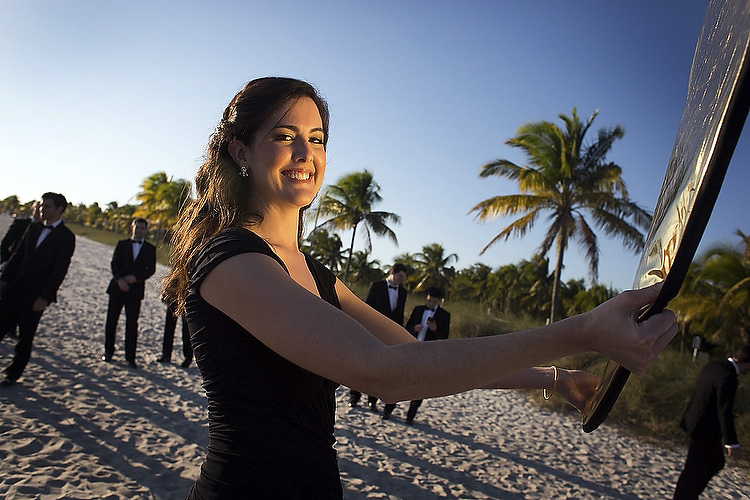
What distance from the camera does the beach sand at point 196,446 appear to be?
4246mm

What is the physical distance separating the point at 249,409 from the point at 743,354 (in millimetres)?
5276

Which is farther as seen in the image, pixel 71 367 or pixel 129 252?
pixel 129 252

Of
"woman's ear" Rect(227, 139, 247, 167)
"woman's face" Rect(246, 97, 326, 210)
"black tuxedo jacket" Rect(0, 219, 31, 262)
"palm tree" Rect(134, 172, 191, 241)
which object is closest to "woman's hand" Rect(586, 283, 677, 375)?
"woman's face" Rect(246, 97, 326, 210)

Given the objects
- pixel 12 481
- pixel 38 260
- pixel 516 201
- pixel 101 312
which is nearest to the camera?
pixel 12 481

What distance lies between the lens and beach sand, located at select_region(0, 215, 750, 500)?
4246mm

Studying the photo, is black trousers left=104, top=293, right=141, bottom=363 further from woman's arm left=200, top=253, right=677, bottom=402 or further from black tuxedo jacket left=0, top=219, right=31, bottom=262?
woman's arm left=200, top=253, right=677, bottom=402

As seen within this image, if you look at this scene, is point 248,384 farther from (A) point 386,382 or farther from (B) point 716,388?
(B) point 716,388

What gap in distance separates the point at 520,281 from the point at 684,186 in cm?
5211

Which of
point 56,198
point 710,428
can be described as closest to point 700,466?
point 710,428

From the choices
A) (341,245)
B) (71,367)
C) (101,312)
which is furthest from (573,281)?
(71,367)

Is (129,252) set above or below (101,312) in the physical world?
above

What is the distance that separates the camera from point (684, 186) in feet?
2.69

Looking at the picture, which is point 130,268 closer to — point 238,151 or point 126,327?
point 126,327

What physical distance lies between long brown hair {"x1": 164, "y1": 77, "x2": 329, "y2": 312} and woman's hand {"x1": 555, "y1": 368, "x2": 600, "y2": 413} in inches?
36.8
